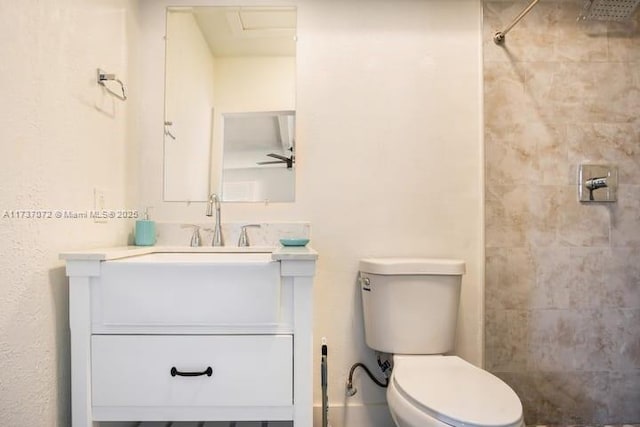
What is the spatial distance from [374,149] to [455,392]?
101 cm

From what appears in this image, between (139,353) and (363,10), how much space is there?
1.63m

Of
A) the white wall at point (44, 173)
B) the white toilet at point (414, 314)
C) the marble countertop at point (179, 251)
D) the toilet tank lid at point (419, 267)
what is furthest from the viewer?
the toilet tank lid at point (419, 267)

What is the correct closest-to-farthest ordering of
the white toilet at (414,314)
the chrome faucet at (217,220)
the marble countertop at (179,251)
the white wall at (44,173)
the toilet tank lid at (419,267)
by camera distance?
the white wall at (44,173) < the marble countertop at (179,251) < the white toilet at (414,314) < the toilet tank lid at (419,267) < the chrome faucet at (217,220)

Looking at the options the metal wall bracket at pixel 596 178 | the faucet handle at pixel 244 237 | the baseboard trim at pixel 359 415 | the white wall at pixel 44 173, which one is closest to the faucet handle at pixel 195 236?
the faucet handle at pixel 244 237

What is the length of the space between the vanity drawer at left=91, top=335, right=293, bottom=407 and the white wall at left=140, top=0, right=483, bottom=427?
605 mm

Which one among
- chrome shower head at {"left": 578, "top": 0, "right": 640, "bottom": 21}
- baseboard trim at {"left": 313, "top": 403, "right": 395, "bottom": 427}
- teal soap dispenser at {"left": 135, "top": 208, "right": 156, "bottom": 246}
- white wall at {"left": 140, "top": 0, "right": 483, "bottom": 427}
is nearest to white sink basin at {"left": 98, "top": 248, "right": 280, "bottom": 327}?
teal soap dispenser at {"left": 135, "top": 208, "right": 156, "bottom": 246}

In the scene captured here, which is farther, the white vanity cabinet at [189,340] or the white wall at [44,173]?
the white vanity cabinet at [189,340]

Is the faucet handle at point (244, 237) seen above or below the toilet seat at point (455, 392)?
above

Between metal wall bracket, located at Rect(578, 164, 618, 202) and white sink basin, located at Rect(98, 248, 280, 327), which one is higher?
metal wall bracket, located at Rect(578, 164, 618, 202)

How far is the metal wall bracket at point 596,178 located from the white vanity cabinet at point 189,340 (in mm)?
1394

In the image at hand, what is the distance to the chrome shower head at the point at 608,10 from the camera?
63.2 inches

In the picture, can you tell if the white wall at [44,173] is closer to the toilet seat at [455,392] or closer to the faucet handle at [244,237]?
the faucet handle at [244,237]

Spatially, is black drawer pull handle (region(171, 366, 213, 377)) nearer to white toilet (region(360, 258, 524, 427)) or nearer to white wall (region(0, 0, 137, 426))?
white wall (region(0, 0, 137, 426))

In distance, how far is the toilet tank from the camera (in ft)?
4.75
